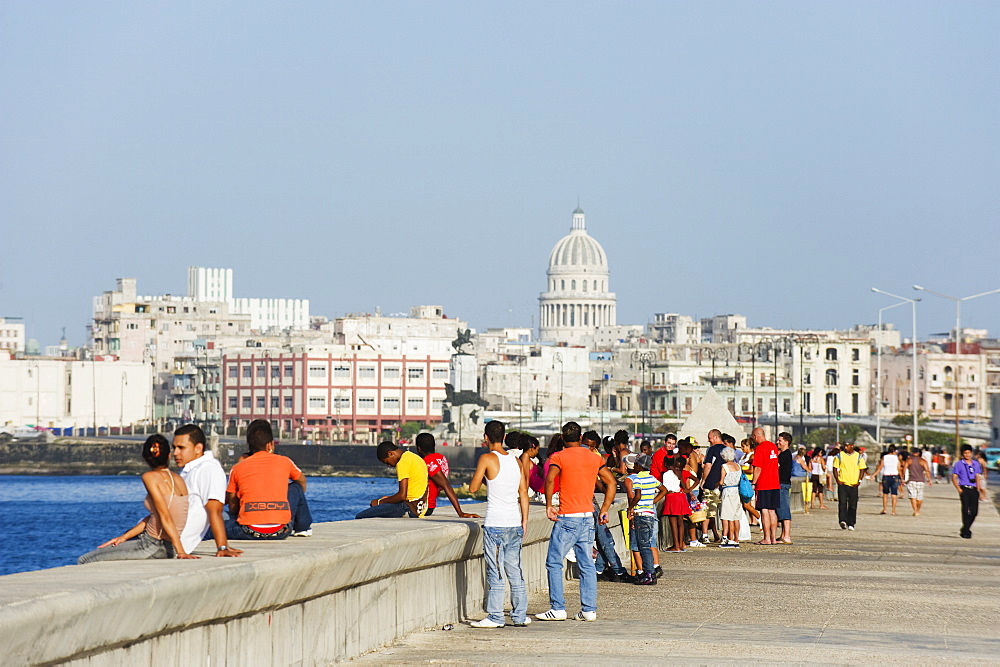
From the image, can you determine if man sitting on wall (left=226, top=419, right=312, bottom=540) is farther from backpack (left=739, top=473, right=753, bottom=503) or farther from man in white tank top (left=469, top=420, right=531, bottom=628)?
backpack (left=739, top=473, right=753, bottom=503)

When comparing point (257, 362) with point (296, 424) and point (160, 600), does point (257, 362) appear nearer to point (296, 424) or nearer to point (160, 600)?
point (296, 424)

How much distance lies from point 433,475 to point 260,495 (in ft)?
9.81

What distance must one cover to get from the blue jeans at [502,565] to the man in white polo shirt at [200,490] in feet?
10.7

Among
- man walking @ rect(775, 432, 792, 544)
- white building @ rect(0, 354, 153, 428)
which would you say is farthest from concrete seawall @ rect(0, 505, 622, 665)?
white building @ rect(0, 354, 153, 428)

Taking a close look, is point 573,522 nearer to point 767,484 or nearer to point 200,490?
point 200,490

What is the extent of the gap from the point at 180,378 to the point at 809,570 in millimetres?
175372

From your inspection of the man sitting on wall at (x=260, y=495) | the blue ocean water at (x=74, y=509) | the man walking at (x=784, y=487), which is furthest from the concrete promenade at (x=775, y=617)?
the blue ocean water at (x=74, y=509)

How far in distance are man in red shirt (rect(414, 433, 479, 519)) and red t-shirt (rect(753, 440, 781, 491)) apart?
865 centimetres

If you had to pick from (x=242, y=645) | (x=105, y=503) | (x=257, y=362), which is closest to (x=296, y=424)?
(x=257, y=362)

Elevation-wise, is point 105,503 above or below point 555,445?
below

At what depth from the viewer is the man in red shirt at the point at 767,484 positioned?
2262 centimetres

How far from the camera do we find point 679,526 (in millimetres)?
21219

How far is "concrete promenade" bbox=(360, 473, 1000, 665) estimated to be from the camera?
11578 millimetres

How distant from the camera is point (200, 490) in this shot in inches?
392
